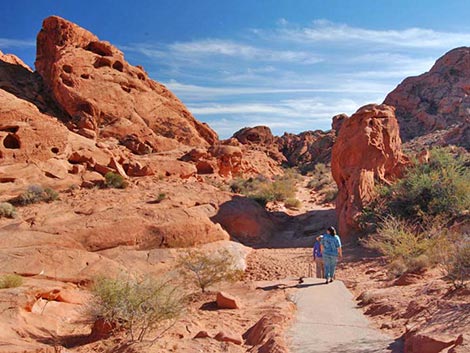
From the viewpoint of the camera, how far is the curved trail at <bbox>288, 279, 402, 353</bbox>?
530cm

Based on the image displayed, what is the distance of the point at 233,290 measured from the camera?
33.5 feet

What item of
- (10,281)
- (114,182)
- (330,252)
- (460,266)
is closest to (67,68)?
(114,182)

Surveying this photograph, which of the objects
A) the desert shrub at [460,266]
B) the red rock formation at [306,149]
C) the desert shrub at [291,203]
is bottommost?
the desert shrub at [460,266]

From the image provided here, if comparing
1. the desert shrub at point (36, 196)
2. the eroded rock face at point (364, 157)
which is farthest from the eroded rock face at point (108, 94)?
the eroded rock face at point (364, 157)

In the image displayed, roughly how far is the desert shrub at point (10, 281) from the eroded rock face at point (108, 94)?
66.6 ft

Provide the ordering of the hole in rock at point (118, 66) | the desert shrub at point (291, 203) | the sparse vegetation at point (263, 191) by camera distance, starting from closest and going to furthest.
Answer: the sparse vegetation at point (263, 191), the desert shrub at point (291, 203), the hole in rock at point (118, 66)

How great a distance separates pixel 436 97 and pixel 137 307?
5929cm

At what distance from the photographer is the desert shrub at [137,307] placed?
6770 mm

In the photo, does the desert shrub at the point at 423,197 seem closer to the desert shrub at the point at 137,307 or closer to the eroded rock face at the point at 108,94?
the desert shrub at the point at 137,307

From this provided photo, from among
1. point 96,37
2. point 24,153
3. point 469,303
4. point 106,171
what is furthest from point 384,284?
point 96,37

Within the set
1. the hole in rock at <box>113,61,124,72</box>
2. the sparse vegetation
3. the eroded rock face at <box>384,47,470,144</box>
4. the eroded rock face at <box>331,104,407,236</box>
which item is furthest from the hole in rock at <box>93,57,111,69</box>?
the eroded rock face at <box>384,47,470,144</box>

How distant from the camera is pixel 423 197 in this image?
15.3 m

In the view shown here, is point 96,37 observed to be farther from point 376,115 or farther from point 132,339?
point 132,339

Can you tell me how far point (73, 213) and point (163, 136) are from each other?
70.3 feet
